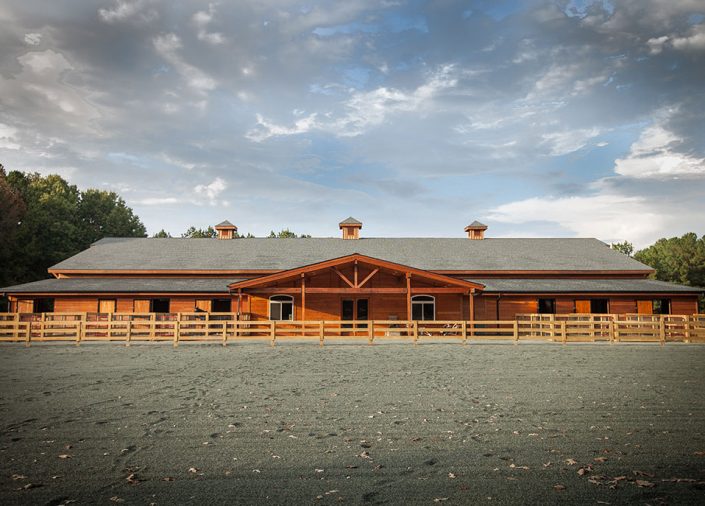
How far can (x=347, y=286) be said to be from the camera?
1099 inches

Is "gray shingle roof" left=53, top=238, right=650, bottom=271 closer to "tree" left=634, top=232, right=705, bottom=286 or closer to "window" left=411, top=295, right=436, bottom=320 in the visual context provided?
"window" left=411, top=295, right=436, bottom=320

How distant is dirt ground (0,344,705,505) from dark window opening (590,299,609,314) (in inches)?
594

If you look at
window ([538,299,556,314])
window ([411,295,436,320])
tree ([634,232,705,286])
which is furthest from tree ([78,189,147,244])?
tree ([634,232,705,286])

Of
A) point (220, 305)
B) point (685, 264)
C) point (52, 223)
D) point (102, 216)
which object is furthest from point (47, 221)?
point (685, 264)

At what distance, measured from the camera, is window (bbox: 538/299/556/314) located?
95.2 ft

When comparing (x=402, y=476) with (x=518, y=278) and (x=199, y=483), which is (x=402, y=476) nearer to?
(x=199, y=483)

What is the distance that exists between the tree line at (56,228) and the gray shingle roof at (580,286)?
126ft

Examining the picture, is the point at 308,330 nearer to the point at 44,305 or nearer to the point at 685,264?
the point at 44,305

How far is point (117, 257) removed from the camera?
32812 mm

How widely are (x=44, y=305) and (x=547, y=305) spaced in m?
30.2

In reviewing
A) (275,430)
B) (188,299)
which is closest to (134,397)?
(275,430)

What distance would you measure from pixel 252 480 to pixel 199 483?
61 cm

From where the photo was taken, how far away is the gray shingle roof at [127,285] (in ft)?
90.3

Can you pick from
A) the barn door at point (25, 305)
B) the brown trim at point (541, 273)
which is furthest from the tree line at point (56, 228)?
the brown trim at point (541, 273)
